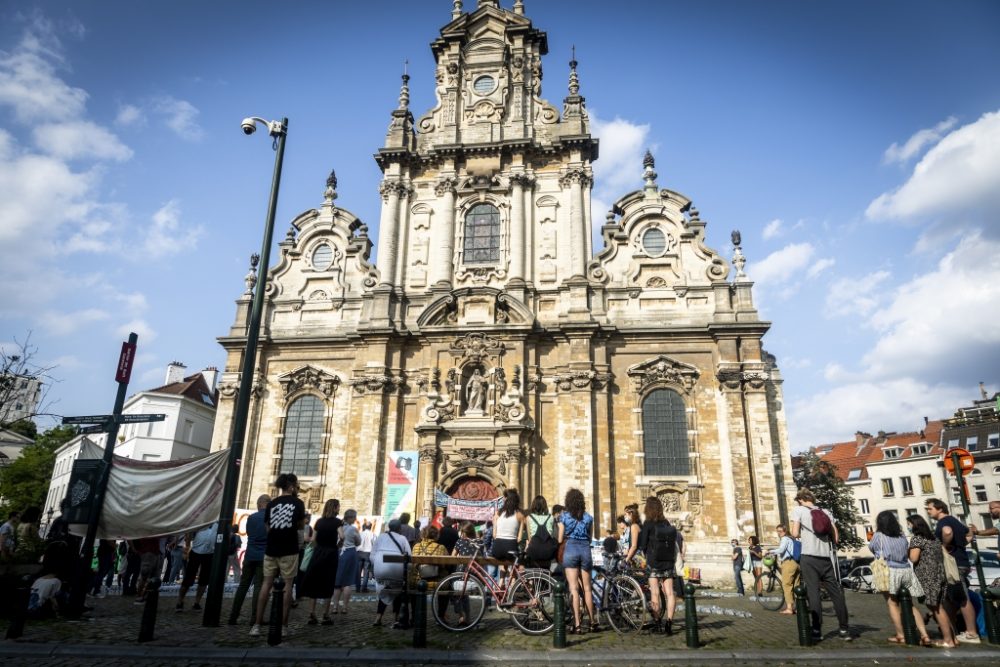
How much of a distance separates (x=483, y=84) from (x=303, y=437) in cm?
1695

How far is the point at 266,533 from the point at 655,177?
71.0 ft

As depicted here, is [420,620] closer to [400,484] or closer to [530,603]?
[530,603]

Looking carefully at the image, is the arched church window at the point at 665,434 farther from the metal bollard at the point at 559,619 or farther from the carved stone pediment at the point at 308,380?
the metal bollard at the point at 559,619

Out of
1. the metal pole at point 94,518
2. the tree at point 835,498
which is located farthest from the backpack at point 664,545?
the tree at point 835,498

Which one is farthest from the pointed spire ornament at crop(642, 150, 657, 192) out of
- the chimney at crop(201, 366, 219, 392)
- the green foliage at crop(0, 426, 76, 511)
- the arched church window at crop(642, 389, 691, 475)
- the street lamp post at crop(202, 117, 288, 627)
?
the green foliage at crop(0, 426, 76, 511)

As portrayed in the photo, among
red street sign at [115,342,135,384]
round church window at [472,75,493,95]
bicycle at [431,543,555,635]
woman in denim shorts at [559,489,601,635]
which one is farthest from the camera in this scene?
round church window at [472,75,493,95]

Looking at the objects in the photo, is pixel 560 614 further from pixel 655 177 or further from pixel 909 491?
pixel 909 491

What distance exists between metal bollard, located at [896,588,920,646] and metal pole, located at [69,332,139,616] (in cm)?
A: 1150

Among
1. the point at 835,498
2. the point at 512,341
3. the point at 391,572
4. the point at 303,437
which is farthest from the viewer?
the point at 835,498

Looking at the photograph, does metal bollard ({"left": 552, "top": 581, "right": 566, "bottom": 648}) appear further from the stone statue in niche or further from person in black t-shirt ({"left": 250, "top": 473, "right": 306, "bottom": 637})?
the stone statue in niche

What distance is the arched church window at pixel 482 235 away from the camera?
2583cm

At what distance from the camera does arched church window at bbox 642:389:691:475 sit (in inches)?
863

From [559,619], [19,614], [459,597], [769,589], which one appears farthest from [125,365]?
[769,589]

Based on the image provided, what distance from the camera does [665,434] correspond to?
2233cm
